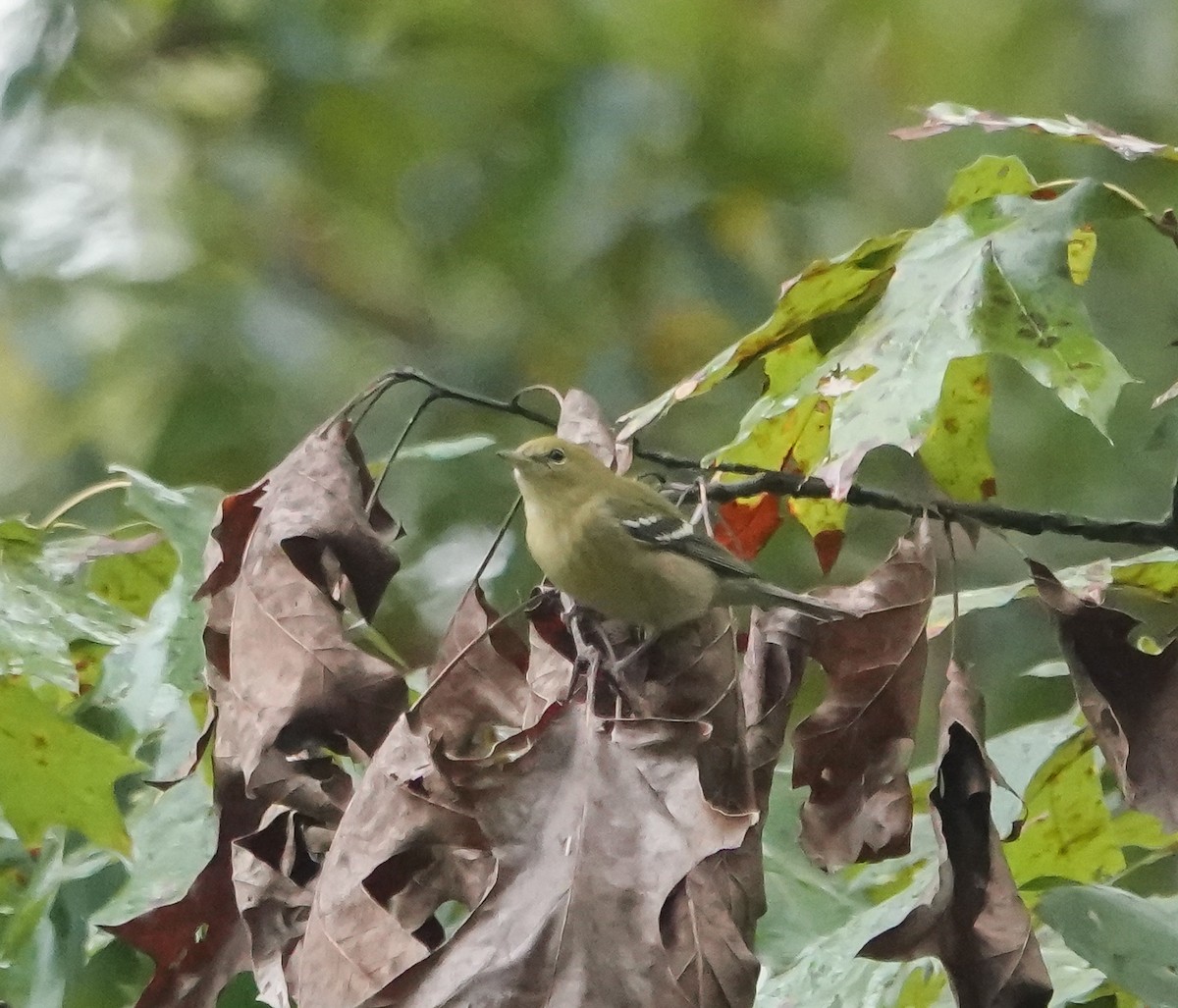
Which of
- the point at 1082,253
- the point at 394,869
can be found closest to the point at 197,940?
the point at 394,869

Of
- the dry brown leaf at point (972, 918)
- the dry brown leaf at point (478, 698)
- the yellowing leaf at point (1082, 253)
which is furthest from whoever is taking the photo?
the yellowing leaf at point (1082, 253)

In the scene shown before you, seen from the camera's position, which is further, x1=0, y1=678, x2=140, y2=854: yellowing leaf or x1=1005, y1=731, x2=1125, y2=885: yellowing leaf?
x1=1005, y1=731, x2=1125, y2=885: yellowing leaf

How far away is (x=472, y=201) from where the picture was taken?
3646 millimetres

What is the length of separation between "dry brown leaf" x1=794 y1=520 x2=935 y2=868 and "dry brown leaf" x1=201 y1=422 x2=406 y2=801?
0.47 meters

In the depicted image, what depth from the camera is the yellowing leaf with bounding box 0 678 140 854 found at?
1536mm

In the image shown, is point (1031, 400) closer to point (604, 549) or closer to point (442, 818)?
point (604, 549)

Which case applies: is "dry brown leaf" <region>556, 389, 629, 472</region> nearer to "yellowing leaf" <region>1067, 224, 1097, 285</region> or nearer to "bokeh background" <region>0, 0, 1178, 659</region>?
"yellowing leaf" <region>1067, 224, 1097, 285</region>

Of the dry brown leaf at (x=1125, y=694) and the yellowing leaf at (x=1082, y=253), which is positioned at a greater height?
the yellowing leaf at (x=1082, y=253)

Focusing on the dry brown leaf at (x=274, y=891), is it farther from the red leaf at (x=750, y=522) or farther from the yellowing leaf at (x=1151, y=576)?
the yellowing leaf at (x=1151, y=576)

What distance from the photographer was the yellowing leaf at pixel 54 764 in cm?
154

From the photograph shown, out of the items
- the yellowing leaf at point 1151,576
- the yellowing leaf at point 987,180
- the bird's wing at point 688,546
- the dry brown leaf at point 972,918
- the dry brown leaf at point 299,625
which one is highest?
the yellowing leaf at point 987,180

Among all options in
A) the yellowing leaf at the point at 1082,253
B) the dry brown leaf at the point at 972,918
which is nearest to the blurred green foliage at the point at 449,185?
the yellowing leaf at the point at 1082,253

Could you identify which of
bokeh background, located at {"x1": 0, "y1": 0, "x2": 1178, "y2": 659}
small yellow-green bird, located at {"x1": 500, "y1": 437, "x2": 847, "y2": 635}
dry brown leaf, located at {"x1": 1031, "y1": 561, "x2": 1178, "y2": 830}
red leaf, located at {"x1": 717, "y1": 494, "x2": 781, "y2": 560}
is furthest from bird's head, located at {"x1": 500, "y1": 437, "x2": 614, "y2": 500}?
bokeh background, located at {"x1": 0, "y1": 0, "x2": 1178, "y2": 659}

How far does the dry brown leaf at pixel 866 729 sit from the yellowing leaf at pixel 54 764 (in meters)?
0.77
